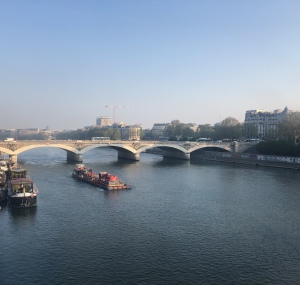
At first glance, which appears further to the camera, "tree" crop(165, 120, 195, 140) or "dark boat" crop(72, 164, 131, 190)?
"tree" crop(165, 120, 195, 140)

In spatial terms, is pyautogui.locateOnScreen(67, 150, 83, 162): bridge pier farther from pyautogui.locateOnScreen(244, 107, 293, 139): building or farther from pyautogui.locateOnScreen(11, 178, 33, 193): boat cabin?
pyautogui.locateOnScreen(244, 107, 293, 139): building

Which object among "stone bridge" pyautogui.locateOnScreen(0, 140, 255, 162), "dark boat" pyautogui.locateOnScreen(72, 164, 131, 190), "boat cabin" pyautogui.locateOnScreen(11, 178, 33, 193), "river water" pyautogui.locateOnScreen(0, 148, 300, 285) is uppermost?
"stone bridge" pyautogui.locateOnScreen(0, 140, 255, 162)

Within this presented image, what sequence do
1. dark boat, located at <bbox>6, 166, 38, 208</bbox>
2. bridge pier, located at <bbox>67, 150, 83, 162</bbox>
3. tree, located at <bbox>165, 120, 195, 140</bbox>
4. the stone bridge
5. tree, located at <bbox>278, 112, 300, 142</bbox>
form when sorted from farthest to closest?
tree, located at <bbox>165, 120, 195, 140</bbox>, tree, located at <bbox>278, 112, 300, 142</bbox>, bridge pier, located at <bbox>67, 150, 83, 162</bbox>, the stone bridge, dark boat, located at <bbox>6, 166, 38, 208</bbox>

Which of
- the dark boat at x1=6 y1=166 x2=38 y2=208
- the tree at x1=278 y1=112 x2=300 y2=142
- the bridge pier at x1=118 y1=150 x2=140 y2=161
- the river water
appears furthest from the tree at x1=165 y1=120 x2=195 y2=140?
the dark boat at x1=6 y1=166 x2=38 y2=208

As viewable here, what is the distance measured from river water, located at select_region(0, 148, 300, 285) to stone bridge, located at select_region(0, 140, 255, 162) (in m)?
23.7

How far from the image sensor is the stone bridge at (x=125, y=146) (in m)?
59.8

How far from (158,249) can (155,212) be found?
8.08 m

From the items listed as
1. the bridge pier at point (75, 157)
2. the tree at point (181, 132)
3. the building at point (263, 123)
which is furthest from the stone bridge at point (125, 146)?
the tree at point (181, 132)

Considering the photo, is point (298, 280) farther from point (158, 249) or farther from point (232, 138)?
point (232, 138)

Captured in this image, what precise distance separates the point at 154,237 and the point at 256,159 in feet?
156

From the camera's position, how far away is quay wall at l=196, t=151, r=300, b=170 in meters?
58.2

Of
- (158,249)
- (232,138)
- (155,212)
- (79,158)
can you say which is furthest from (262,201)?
(232,138)

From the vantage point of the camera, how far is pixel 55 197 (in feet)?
111

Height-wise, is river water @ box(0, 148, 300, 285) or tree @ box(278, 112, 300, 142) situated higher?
tree @ box(278, 112, 300, 142)
